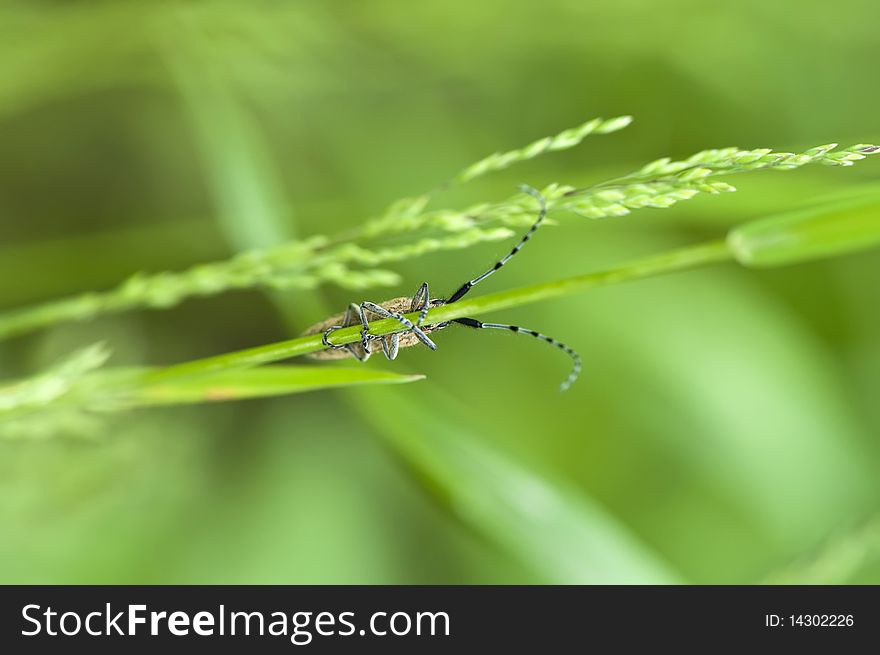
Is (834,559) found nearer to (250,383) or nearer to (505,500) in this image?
(505,500)

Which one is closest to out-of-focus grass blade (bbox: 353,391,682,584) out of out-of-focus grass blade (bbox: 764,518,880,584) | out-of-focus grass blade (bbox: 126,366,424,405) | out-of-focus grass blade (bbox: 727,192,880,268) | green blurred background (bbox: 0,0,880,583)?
out-of-focus grass blade (bbox: 764,518,880,584)

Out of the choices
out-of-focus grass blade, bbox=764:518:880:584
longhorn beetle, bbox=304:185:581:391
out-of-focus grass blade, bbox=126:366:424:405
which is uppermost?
longhorn beetle, bbox=304:185:581:391

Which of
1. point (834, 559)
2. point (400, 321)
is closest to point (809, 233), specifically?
point (400, 321)

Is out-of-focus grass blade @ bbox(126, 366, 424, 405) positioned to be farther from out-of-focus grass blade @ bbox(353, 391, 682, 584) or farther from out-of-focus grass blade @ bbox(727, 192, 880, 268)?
out-of-focus grass blade @ bbox(353, 391, 682, 584)

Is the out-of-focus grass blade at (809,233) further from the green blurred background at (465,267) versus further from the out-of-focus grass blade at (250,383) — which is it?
the green blurred background at (465,267)

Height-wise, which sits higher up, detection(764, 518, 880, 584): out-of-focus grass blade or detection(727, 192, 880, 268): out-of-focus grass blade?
detection(727, 192, 880, 268): out-of-focus grass blade

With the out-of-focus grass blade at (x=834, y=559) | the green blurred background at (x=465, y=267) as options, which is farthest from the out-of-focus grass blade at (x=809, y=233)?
the green blurred background at (x=465, y=267)
